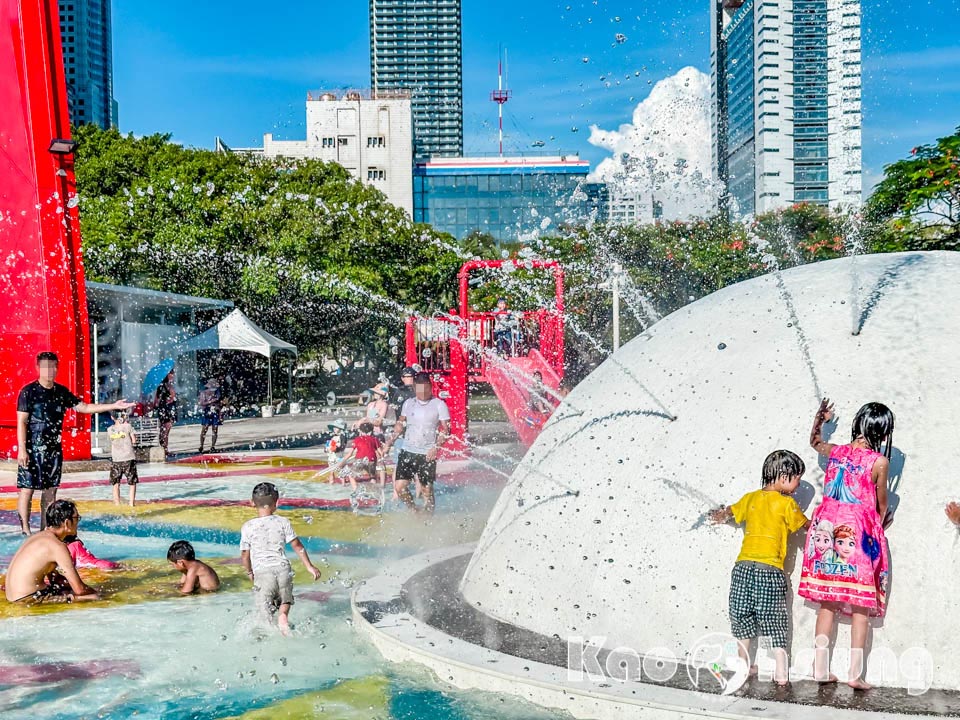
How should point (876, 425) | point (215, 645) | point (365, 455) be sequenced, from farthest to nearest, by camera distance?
1. point (365, 455)
2. point (215, 645)
3. point (876, 425)

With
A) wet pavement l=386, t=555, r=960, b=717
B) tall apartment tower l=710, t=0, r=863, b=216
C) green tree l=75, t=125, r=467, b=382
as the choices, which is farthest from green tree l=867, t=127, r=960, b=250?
green tree l=75, t=125, r=467, b=382

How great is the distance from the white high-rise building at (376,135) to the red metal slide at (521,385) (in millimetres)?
68743

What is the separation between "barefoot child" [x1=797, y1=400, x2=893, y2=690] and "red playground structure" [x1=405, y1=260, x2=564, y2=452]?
1309cm

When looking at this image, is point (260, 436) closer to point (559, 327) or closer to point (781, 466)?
point (559, 327)

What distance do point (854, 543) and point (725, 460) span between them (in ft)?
2.72

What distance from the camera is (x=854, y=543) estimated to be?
4.46m

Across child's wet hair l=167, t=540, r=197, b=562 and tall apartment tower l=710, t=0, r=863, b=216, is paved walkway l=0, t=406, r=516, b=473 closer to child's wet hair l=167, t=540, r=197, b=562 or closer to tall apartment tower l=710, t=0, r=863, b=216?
child's wet hair l=167, t=540, r=197, b=562

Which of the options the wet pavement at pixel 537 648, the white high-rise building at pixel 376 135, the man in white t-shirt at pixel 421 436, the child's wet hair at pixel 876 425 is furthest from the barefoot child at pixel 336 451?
the white high-rise building at pixel 376 135

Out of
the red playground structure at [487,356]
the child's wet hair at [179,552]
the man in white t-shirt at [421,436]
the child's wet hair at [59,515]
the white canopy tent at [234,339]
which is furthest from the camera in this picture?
the white canopy tent at [234,339]

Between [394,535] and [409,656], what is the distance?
4724 mm

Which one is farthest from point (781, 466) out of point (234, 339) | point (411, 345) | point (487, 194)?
point (487, 194)

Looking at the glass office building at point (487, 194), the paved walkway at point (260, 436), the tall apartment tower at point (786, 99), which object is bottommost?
the paved walkway at point (260, 436)

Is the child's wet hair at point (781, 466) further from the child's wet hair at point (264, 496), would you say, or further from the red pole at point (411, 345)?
the red pole at point (411, 345)

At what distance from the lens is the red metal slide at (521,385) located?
17875 millimetres
